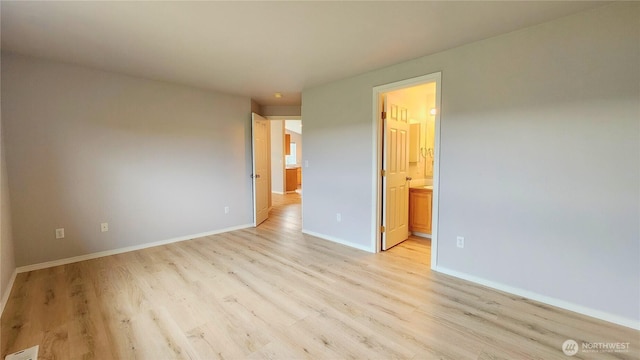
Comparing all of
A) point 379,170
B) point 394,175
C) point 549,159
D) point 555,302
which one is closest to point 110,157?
point 379,170

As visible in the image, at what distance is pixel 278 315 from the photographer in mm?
2072

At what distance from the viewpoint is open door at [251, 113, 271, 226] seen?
15.4ft

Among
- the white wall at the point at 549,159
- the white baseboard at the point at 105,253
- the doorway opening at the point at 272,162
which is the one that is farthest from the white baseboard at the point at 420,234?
the white baseboard at the point at 105,253

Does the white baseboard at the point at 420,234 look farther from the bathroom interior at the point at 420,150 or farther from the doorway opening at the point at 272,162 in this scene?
the doorway opening at the point at 272,162

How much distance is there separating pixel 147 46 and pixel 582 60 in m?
3.79

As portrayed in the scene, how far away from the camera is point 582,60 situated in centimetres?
201

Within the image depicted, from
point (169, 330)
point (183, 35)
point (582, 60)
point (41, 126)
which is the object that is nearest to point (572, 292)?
point (582, 60)

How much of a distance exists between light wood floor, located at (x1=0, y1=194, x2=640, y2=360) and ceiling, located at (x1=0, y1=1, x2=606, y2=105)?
7.68 ft

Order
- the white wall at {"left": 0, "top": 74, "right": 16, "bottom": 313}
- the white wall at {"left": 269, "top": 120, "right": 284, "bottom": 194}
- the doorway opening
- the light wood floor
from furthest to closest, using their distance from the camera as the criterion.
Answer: the white wall at {"left": 269, "top": 120, "right": 284, "bottom": 194}, the doorway opening, the white wall at {"left": 0, "top": 74, "right": 16, "bottom": 313}, the light wood floor

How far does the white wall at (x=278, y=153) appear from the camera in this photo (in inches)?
358

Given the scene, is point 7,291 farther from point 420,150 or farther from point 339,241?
point 420,150

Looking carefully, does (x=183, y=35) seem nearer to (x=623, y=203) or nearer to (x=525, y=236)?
(x=525, y=236)

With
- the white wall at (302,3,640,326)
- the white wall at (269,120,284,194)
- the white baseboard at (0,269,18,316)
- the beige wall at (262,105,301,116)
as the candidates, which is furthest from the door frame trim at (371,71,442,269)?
the white wall at (269,120,284,194)

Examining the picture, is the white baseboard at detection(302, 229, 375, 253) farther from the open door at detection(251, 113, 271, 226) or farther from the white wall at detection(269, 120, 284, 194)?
the white wall at detection(269, 120, 284, 194)
